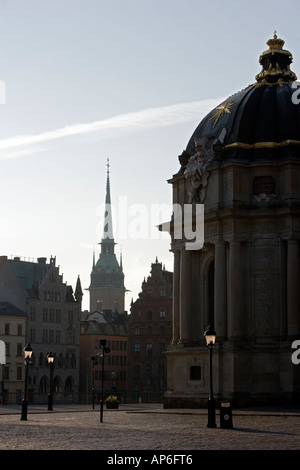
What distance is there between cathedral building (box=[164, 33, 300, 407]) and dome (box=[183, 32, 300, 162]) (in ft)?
0.22

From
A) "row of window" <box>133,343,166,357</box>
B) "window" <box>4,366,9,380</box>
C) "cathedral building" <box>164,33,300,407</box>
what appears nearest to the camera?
"cathedral building" <box>164,33,300,407</box>

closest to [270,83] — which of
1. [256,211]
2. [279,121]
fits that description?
[279,121]

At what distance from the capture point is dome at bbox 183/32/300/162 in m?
61.4

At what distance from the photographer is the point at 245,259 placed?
60656 millimetres

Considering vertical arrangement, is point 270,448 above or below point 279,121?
below

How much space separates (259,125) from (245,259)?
908 centimetres

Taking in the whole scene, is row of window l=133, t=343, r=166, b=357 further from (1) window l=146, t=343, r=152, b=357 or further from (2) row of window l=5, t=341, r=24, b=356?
(2) row of window l=5, t=341, r=24, b=356

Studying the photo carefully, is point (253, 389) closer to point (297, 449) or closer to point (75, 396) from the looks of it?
point (297, 449)

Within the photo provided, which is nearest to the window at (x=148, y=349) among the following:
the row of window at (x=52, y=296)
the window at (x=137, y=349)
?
the window at (x=137, y=349)

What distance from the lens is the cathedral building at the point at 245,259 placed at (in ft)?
194

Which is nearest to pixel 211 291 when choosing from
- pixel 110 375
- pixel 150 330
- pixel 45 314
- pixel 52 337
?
pixel 150 330

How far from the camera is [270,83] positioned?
64750mm

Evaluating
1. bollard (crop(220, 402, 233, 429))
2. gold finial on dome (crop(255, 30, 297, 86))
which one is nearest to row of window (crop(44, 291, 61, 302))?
gold finial on dome (crop(255, 30, 297, 86))
